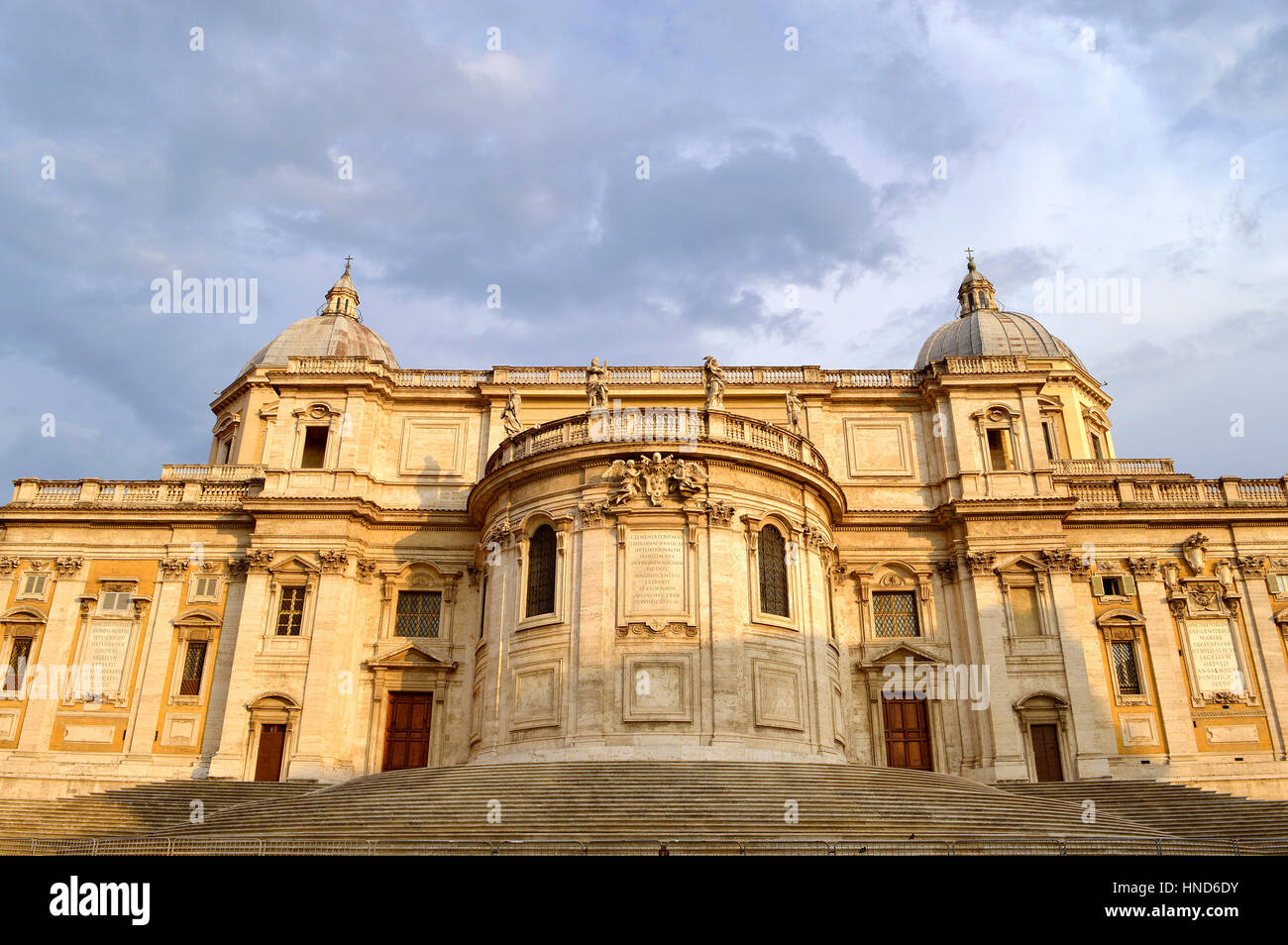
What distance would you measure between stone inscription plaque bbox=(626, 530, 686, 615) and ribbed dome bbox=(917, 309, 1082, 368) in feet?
66.0

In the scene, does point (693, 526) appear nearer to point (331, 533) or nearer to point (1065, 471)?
point (331, 533)

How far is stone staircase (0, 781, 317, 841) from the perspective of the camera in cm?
2216

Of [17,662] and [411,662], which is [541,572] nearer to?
[411,662]

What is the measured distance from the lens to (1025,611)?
30.9m

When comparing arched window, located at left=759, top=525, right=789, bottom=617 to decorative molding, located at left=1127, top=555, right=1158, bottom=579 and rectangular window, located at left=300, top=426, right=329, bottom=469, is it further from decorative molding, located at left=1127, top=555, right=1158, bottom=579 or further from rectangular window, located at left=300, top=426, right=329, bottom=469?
rectangular window, located at left=300, top=426, right=329, bottom=469

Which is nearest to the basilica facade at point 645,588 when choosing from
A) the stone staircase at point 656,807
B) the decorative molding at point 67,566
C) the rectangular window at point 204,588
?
the decorative molding at point 67,566

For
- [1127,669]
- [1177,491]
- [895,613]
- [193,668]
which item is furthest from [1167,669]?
[193,668]

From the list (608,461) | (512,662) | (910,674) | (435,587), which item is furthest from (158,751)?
(910,674)

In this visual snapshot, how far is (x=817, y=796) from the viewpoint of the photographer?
19.1 m

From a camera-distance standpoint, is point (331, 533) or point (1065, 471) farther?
point (1065, 471)

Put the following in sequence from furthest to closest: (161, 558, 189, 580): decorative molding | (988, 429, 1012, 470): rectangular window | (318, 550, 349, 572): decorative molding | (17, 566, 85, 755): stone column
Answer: (988, 429, 1012, 470): rectangular window
(161, 558, 189, 580): decorative molding
(318, 550, 349, 572): decorative molding
(17, 566, 85, 755): stone column

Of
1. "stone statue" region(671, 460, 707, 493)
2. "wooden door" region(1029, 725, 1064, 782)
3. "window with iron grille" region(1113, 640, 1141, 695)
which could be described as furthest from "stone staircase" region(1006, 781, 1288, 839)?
"stone statue" region(671, 460, 707, 493)

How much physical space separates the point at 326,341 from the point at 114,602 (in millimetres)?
16529

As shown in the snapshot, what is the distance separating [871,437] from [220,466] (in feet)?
76.0
